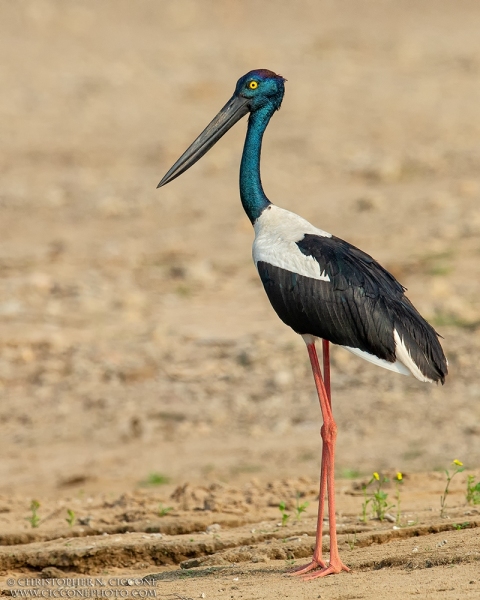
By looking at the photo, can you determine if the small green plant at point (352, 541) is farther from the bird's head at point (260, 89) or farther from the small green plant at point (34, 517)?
the bird's head at point (260, 89)

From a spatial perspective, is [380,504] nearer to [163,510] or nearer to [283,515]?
[283,515]

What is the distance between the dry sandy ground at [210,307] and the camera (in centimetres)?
546

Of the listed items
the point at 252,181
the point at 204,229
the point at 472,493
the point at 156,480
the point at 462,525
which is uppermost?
the point at 204,229

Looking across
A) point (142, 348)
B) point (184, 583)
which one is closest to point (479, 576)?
point (184, 583)

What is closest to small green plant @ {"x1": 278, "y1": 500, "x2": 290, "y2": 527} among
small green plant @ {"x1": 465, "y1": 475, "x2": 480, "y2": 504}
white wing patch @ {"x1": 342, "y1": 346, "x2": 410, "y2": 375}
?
small green plant @ {"x1": 465, "y1": 475, "x2": 480, "y2": 504}

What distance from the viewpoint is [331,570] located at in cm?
466

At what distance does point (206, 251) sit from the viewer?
37.9ft

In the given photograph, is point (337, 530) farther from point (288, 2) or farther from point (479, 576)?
point (288, 2)

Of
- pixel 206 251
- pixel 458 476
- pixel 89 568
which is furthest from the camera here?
pixel 206 251

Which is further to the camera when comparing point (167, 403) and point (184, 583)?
point (167, 403)

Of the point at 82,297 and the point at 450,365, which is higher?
the point at 82,297

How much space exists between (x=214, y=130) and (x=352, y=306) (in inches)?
53.6

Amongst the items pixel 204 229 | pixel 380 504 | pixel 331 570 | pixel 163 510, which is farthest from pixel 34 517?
pixel 204 229

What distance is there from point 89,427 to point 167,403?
0.57m
